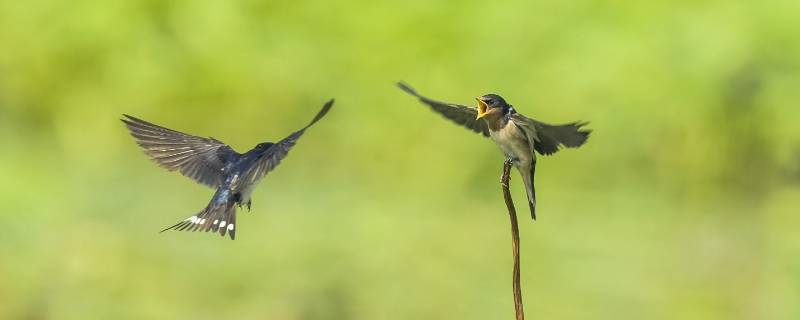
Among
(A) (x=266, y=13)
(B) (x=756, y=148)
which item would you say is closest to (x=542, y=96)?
(B) (x=756, y=148)

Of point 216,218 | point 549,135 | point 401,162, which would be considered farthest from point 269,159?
point 401,162

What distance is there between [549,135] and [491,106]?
165mm

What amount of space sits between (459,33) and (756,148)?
3.84 ft

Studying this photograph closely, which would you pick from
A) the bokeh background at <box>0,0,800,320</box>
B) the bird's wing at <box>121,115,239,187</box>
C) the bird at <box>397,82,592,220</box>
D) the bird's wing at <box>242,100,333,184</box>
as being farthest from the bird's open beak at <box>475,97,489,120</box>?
the bokeh background at <box>0,0,800,320</box>

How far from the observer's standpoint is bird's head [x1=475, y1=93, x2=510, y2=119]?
1.34 m

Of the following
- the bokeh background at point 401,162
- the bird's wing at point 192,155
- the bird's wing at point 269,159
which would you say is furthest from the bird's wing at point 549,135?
the bokeh background at point 401,162

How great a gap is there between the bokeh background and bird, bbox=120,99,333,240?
2.15 meters

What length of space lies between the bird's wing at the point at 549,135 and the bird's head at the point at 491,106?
2cm

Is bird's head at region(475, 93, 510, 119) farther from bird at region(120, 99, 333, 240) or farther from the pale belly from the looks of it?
bird at region(120, 99, 333, 240)

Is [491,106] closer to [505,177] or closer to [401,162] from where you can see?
[505,177]

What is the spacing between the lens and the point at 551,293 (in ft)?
13.3

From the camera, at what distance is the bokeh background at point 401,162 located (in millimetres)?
4043

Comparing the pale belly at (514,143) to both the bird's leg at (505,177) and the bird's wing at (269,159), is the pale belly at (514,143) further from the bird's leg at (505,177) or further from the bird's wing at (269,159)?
the bird's wing at (269,159)

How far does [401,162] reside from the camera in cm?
484
